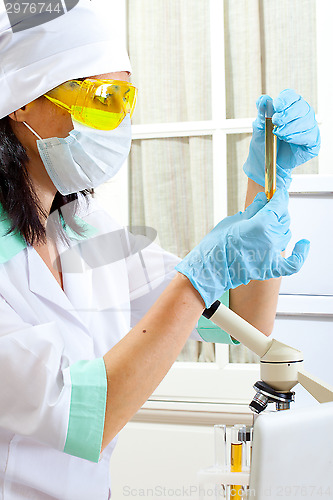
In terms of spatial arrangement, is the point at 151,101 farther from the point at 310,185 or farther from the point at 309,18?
the point at 310,185

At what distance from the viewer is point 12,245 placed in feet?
2.93

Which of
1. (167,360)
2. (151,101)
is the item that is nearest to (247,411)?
(167,360)

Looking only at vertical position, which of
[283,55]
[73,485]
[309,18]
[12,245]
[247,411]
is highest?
[309,18]

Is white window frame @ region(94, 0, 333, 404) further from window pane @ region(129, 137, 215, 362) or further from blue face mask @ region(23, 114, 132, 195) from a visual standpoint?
blue face mask @ region(23, 114, 132, 195)

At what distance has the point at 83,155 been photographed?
3.21ft

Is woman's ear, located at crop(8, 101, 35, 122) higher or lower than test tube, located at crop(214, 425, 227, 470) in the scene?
higher

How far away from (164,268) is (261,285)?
0.24m

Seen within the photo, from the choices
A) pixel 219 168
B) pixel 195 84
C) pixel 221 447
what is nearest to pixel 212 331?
pixel 221 447

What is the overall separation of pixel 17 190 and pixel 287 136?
1.56ft

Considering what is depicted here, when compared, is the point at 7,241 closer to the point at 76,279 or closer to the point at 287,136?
the point at 76,279

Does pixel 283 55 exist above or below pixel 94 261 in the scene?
above

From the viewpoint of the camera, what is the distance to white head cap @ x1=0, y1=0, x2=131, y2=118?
85cm

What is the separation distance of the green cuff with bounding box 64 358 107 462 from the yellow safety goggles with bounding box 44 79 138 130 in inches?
17.4

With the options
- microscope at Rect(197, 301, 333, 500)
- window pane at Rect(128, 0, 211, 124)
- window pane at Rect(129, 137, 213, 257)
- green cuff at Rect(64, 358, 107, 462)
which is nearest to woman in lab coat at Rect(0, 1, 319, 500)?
green cuff at Rect(64, 358, 107, 462)
